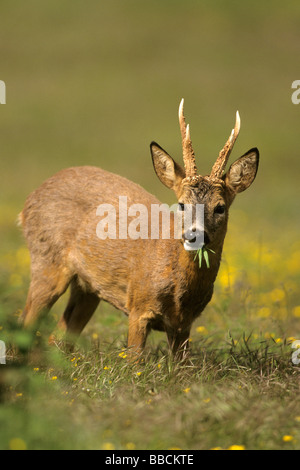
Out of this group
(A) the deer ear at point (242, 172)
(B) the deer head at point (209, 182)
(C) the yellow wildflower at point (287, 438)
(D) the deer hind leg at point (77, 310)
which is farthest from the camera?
(D) the deer hind leg at point (77, 310)

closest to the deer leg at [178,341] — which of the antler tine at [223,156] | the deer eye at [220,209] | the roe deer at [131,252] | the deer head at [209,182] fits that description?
the roe deer at [131,252]

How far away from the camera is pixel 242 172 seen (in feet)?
20.8

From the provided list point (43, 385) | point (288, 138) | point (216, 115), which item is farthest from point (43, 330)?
point (216, 115)

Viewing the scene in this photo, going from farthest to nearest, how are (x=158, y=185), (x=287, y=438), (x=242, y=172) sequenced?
(x=158, y=185)
(x=242, y=172)
(x=287, y=438)

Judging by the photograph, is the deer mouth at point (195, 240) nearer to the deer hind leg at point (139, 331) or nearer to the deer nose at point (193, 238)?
the deer nose at point (193, 238)

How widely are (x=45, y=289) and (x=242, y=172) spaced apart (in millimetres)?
2010

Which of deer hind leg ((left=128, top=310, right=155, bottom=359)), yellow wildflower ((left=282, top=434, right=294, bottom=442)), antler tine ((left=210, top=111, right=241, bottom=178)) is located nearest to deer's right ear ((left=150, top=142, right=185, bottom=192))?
antler tine ((left=210, top=111, right=241, bottom=178))

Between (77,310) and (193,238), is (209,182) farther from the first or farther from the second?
(77,310)

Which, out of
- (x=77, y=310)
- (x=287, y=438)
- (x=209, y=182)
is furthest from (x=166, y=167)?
(x=287, y=438)

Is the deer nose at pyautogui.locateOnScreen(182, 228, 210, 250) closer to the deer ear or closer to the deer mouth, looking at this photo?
the deer mouth

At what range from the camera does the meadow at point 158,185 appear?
4898 millimetres

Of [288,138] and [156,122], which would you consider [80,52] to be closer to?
[156,122]

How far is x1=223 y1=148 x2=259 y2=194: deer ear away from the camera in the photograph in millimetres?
6270

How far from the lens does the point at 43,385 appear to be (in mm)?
5164
